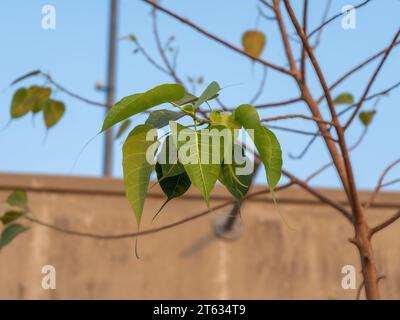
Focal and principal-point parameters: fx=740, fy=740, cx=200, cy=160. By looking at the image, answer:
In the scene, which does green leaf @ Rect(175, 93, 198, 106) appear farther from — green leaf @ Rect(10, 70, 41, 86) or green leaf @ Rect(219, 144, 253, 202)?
green leaf @ Rect(10, 70, 41, 86)

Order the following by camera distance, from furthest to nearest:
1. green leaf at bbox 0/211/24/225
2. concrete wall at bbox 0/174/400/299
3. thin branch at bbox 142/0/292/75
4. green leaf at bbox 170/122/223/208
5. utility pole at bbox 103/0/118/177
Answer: utility pole at bbox 103/0/118/177 → concrete wall at bbox 0/174/400/299 → green leaf at bbox 0/211/24/225 → thin branch at bbox 142/0/292/75 → green leaf at bbox 170/122/223/208

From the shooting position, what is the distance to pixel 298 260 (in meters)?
2.80

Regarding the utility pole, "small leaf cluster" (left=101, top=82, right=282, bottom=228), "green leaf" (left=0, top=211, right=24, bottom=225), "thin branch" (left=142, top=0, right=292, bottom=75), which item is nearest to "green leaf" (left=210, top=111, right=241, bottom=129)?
"small leaf cluster" (left=101, top=82, right=282, bottom=228)

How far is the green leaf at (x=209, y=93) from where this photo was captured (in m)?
0.59

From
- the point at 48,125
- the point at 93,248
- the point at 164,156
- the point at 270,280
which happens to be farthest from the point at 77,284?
the point at 164,156

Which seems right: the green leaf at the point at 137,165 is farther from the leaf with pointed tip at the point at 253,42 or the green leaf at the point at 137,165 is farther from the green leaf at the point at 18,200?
the green leaf at the point at 18,200

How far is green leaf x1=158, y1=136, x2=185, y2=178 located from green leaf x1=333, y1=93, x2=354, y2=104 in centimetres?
87

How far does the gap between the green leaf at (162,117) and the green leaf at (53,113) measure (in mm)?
762

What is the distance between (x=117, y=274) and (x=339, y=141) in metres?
1.89

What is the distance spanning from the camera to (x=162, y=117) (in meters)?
0.62

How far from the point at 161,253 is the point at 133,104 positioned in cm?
218

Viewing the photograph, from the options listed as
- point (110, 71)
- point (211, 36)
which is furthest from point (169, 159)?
point (110, 71)

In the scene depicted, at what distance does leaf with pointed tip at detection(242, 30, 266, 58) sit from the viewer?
1.43 metres
